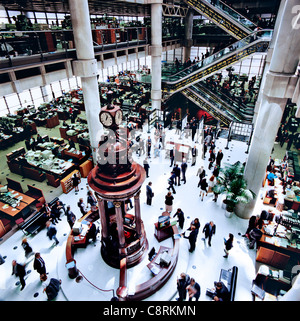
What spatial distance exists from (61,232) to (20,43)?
817 cm

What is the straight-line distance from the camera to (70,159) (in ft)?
43.9

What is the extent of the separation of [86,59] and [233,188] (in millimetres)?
9257

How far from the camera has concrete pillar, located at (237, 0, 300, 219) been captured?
677 cm

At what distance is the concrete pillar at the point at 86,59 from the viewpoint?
9773mm

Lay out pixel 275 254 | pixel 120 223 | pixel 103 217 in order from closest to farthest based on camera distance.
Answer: pixel 120 223 → pixel 103 217 → pixel 275 254

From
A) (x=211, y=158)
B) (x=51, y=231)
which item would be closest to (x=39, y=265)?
(x=51, y=231)

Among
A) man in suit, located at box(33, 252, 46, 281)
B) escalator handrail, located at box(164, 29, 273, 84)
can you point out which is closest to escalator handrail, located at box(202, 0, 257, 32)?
escalator handrail, located at box(164, 29, 273, 84)

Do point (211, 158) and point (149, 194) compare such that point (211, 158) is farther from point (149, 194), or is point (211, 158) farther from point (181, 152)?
point (149, 194)

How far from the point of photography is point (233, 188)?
361 inches

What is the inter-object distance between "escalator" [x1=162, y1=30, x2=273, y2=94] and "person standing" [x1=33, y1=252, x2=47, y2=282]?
16.6 m

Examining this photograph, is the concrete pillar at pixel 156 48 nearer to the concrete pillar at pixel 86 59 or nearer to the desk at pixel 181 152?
the desk at pixel 181 152

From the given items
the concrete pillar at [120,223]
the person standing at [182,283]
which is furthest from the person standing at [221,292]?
the concrete pillar at [120,223]

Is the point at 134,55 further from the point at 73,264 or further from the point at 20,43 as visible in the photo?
the point at 73,264

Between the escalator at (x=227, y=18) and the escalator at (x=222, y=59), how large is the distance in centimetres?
194
